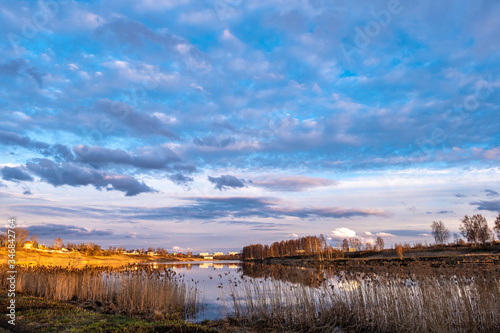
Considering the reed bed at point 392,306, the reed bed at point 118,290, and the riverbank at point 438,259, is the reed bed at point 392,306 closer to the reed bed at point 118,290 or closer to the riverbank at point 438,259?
the riverbank at point 438,259

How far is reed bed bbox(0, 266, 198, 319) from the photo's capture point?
19281 millimetres

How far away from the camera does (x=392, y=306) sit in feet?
42.9

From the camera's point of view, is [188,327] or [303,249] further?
[303,249]

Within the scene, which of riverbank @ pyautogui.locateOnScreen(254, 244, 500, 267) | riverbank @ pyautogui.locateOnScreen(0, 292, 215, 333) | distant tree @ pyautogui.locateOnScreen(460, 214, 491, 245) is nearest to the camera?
riverbank @ pyautogui.locateOnScreen(0, 292, 215, 333)

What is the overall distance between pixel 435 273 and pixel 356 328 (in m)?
4.86

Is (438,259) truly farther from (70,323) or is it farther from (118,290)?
(70,323)

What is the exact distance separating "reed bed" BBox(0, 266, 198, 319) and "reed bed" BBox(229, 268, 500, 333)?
5947 mm

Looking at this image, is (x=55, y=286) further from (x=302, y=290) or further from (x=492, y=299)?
(x=492, y=299)

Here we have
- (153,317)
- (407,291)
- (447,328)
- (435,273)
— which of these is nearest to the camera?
(447,328)

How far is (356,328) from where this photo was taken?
13570 millimetres

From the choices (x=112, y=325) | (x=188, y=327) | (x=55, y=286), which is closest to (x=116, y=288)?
(x=55, y=286)

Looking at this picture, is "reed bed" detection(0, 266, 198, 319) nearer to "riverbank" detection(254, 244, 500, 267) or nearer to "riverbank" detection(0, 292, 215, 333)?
"riverbank" detection(0, 292, 215, 333)

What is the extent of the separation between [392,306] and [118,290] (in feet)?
60.9

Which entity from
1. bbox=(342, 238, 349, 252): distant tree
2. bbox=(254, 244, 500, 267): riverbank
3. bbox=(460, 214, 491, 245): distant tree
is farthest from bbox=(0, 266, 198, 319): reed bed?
bbox=(342, 238, 349, 252): distant tree
